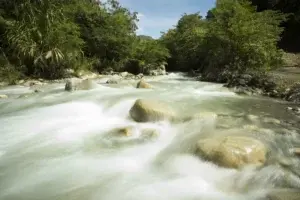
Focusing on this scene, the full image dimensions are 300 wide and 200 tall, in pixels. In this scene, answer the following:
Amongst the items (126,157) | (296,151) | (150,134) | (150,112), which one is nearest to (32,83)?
(150,112)

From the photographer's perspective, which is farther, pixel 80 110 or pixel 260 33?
pixel 260 33

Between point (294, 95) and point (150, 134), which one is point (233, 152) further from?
point (294, 95)

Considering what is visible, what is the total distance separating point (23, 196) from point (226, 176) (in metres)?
3.30

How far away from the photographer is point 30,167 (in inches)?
233

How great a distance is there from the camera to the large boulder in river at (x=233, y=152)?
221 inches

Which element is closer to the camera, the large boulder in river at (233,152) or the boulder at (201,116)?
the large boulder in river at (233,152)

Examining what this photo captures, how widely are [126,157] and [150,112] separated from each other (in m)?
2.33

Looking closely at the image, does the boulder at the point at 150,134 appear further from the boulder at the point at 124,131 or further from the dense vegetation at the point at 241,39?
the dense vegetation at the point at 241,39

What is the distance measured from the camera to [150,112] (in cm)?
843

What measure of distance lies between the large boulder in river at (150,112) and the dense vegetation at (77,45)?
21.5 ft

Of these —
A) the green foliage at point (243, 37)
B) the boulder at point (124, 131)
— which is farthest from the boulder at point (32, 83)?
the boulder at point (124, 131)

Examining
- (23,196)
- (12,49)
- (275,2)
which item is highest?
(275,2)

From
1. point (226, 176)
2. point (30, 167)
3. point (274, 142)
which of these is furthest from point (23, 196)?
point (274, 142)

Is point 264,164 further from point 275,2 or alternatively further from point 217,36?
point 275,2
